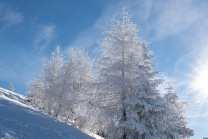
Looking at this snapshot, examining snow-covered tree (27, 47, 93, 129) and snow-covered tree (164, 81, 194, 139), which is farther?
snow-covered tree (27, 47, 93, 129)

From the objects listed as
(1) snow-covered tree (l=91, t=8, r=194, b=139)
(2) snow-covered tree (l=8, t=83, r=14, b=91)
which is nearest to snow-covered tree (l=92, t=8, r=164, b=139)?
(1) snow-covered tree (l=91, t=8, r=194, b=139)

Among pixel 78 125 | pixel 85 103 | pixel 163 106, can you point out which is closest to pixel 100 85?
pixel 85 103

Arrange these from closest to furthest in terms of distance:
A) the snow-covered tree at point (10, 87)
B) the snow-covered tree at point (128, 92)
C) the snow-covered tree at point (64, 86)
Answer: the snow-covered tree at point (128, 92) < the snow-covered tree at point (64, 86) < the snow-covered tree at point (10, 87)

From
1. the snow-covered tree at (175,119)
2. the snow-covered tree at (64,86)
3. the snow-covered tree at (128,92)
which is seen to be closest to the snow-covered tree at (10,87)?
the snow-covered tree at (64,86)

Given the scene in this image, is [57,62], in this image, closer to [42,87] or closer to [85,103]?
[42,87]

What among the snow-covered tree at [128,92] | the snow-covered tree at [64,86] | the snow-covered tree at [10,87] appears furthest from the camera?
the snow-covered tree at [10,87]

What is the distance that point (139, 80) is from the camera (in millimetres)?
9906

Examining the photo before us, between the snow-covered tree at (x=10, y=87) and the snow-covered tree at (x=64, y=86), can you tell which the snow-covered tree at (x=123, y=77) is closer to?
the snow-covered tree at (x=64, y=86)

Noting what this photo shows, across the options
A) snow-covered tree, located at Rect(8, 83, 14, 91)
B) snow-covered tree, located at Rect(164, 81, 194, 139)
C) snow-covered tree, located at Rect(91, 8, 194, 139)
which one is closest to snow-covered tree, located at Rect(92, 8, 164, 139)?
snow-covered tree, located at Rect(91, 8, 194, 139)

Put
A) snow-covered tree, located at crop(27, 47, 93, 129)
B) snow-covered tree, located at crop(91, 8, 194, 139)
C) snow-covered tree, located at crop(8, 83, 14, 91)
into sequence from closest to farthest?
1. snow-covered tree, located at crop(91, 8, 194, 139)
2. snow-covered tree, located at crop(27, 47, 93, 129)
3. snow-covered tree, located at crop(8, 83, 14, 91)

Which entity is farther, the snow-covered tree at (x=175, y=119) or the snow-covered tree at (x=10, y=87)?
the snow-covered tree at (x=10, y=87)

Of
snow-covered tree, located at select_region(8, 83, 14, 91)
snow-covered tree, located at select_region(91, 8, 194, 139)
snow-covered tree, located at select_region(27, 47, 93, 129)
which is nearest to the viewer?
snow-covered tree, located at select_region(91, 8, 194, 139)

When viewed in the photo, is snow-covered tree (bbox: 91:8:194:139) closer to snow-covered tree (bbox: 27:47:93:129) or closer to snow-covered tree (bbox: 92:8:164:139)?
snow-covered tree (bbox: 92:8:164:139)

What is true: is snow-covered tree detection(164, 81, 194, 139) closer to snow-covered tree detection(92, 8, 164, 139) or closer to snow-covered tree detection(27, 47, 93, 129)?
snow-covered tree detection(92, 8, 164, 139)
